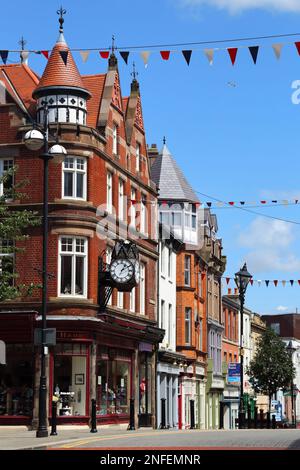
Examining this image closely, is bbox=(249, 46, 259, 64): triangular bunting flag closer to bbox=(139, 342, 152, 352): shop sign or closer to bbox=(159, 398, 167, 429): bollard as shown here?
bbox=(139, 342, 152, 352): shop sign

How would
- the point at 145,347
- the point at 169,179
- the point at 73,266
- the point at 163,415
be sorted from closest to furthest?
the point at 73,266
the point at 145,347
the point at 163,415
the point at 169,179

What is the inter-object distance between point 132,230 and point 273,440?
22.2 meters

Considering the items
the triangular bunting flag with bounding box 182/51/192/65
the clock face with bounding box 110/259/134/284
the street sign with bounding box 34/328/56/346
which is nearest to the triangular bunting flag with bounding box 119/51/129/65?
the triangular bunting flag with bounding box 182/51/192/65

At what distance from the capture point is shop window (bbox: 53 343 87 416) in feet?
126

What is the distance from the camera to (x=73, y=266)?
128ft

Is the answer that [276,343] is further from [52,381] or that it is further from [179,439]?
[179,439]

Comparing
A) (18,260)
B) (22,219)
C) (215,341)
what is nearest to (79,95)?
(18,260)

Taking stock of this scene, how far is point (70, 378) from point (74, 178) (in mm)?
8461

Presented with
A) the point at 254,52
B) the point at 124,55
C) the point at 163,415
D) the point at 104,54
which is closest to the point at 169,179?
the point at 163,415

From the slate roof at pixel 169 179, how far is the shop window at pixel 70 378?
21285 millimetres

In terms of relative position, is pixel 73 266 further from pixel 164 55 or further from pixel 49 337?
pixel 164 55

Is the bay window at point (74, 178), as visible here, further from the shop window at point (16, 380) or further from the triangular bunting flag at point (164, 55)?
the triangular bunting flag at point (164, 55)

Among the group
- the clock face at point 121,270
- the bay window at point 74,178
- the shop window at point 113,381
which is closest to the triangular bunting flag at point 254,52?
the bay window at point 74,178

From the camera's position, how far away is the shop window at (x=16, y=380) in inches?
1518
